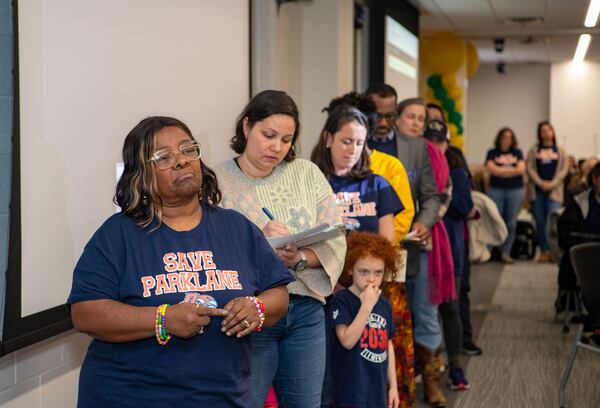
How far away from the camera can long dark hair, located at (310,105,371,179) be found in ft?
10.1

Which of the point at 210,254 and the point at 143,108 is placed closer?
the point at 210,254

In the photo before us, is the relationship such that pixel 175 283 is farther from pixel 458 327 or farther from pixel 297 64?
pixel 297 64

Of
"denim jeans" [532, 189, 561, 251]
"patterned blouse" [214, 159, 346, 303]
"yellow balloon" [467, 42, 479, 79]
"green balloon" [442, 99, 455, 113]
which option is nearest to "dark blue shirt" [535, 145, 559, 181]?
"denim jeans" [532, 189, 561, 251]

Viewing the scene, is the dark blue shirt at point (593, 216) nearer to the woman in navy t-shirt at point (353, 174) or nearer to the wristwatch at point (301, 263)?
the woman in navy t-shirt at point (353, 174)

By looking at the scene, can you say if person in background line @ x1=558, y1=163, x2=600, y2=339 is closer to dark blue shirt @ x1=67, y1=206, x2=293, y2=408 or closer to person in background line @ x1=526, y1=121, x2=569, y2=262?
dark blue shirt @ x1=67, y1=206, x2=293, y2=408

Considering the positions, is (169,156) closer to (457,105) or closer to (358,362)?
(358,362)

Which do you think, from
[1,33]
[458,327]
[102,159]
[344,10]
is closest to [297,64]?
[344,10]

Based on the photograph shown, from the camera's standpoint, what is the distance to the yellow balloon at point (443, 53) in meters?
10.7

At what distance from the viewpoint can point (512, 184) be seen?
9289 mm

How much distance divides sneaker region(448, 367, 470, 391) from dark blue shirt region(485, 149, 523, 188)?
5315 mm

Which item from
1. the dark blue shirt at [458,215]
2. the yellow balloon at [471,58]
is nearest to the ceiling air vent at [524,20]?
the yellow balloon at [471,58]

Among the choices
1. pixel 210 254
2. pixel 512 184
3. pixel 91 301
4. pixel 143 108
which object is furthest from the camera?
pixel 512 184

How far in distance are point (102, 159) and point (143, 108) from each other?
34 cm

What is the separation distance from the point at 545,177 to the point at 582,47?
4.76 m
